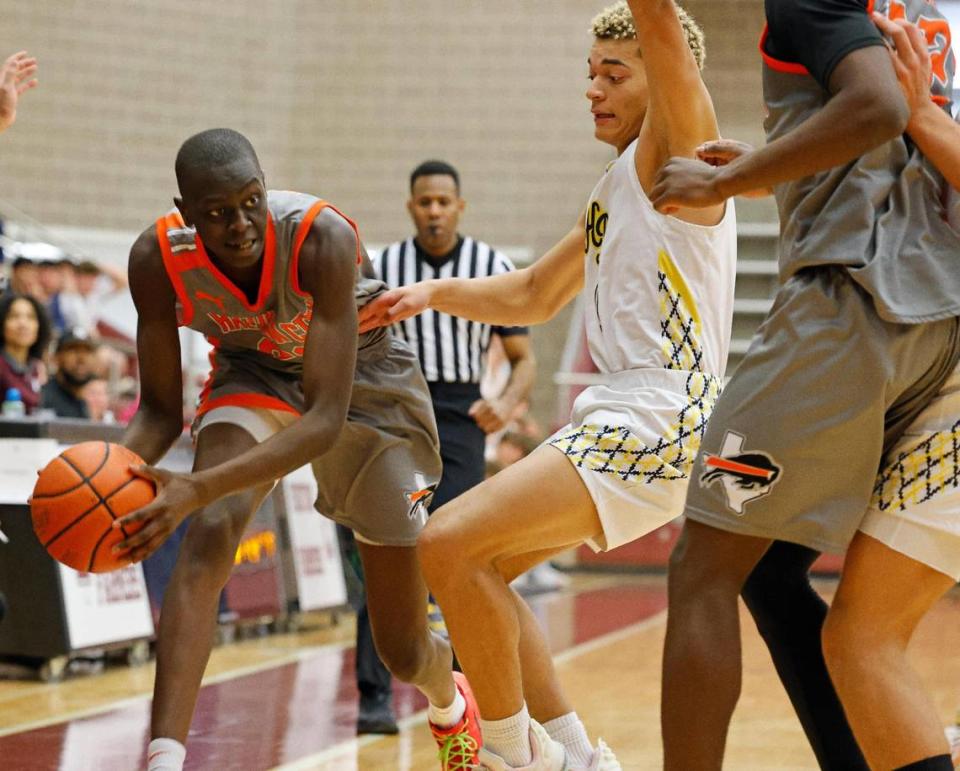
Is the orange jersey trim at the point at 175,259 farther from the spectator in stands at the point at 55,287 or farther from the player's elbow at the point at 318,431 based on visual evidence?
the spectator in stands at the point at 55,287

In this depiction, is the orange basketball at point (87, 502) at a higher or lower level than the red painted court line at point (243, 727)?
higher

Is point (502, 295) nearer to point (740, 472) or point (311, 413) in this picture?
point (311, 413)

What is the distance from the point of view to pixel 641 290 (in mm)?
3680

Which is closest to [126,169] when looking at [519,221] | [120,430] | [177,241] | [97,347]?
[519,221]

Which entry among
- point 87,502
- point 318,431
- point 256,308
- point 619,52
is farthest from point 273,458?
point 619,52

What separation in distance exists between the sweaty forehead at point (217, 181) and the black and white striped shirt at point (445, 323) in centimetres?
276

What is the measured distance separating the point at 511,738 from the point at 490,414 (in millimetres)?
2537

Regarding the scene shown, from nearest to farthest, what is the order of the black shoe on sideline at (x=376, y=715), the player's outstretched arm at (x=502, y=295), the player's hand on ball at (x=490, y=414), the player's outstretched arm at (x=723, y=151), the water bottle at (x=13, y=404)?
the player's outstretched arm at (x=723, y=151) → the player's outstretched arm at (x=502, y=295) → the black shoe on sideline at (x=376, y=715) → the player's hand on ball at (x=490, y=414) → the water bottle at (x=13, y=404)

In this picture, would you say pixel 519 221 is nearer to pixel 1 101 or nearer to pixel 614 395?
pixel 1 101

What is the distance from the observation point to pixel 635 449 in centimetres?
354

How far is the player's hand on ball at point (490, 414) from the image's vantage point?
613cm

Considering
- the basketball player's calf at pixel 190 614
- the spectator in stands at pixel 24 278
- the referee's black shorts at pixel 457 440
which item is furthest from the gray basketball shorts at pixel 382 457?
the spectator in stands at pixel 24 278

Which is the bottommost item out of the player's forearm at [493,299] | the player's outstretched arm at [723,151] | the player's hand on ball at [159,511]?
the player's hand on ball at [159,511]

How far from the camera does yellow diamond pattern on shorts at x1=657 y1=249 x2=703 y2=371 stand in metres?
3.67
